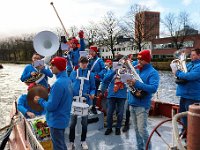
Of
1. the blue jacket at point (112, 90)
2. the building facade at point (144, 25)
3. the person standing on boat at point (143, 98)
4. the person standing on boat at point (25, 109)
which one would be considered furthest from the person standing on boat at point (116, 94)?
the building facade at point (144, 25)

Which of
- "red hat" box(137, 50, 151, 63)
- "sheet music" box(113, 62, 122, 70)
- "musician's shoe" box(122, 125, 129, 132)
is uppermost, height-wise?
"red hat" box(137, 50, 151, 63)

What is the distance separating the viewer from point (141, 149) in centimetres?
459

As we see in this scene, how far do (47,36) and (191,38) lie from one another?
55.5 m

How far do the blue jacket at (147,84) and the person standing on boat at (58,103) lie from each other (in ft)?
3.73

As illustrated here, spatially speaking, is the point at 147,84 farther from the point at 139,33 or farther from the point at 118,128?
the point at 139,33

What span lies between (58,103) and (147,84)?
1511 millimetres

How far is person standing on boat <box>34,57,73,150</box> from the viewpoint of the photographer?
375 cm

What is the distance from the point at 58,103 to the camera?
3766 mm

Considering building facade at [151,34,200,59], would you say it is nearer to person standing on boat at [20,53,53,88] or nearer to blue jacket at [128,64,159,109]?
person standing on boat at [20,53,53,88]

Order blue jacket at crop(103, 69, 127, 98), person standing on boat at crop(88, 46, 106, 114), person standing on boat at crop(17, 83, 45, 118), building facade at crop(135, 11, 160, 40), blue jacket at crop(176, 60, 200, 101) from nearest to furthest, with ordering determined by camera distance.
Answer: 1. blue jacket at crop(176, 60, 200, 101)
2. person standing on boat at crop(17, 83, 45, 118)
3. blue jacket at crop(103, 69, 127, 98)
4. person standing on boat at crop(88, 46, 106, 114)
5. building facade at crop(135, 11, 160, 40)

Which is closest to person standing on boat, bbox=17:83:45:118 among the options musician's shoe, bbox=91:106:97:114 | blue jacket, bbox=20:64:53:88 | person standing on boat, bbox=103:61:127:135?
blue jacket, bbox=20:64:53:88

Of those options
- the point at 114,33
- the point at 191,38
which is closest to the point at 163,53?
the point at 191,38

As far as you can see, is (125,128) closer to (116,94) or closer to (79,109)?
(116,94)

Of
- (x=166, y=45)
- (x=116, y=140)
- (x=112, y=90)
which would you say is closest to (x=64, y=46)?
(x=112, y=90)
